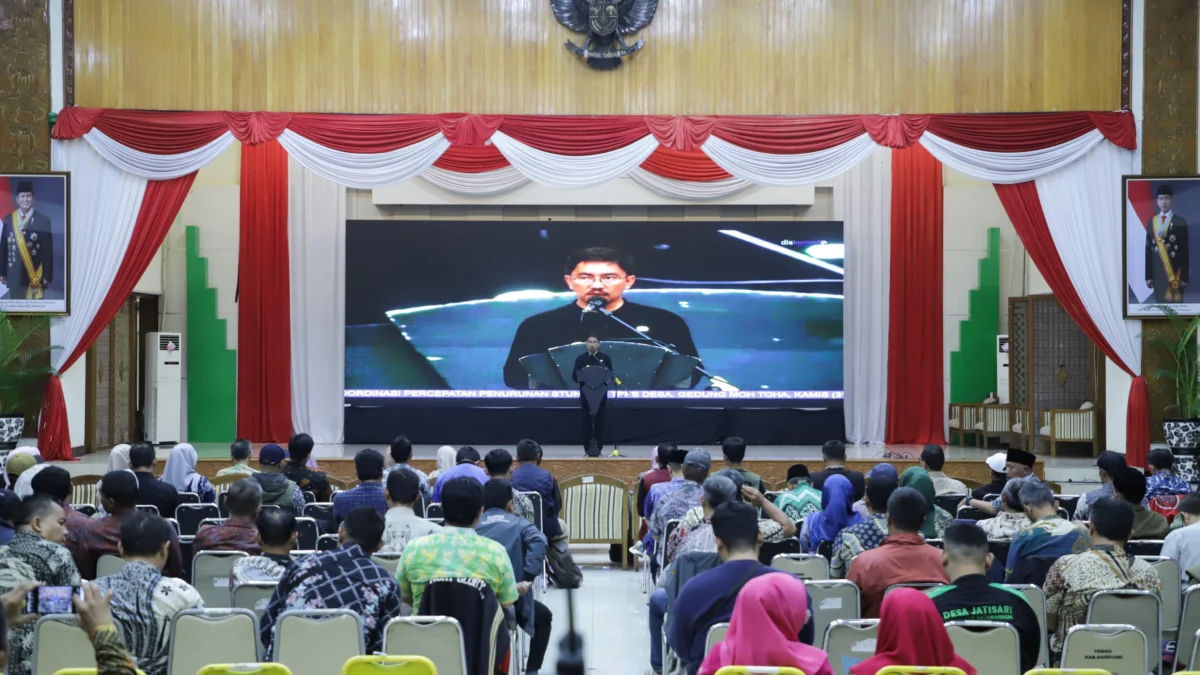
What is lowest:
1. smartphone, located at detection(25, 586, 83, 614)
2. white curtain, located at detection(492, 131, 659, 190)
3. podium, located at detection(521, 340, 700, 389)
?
smartphone, located at detection(25, 586, 83, 614)

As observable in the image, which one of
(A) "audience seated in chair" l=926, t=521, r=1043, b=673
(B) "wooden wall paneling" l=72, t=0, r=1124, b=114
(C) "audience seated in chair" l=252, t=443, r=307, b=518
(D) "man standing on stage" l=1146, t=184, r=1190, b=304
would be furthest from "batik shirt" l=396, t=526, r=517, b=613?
(D) "man standing on stage" l=1146, t=184, r=1190, b=304

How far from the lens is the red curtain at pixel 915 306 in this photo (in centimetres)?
1490

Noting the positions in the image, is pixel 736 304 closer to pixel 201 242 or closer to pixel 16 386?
pixel 201 242

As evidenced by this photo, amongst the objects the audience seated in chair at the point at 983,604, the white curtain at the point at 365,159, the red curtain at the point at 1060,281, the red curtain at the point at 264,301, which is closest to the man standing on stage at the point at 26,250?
the white curtain at the point at 365,159

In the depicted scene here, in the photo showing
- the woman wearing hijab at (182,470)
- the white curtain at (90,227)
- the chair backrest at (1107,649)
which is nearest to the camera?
the chair backrest at (1107,649)

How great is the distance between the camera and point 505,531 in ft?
16.6

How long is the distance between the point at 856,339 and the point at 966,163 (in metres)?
3.89

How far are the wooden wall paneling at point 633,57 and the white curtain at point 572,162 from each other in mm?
365

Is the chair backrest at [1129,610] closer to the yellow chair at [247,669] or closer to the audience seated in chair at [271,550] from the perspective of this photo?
the yellow chair at [247,669]

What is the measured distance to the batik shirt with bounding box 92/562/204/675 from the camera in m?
3.86

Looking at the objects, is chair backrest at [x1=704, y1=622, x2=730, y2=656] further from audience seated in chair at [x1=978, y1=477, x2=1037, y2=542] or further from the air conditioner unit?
the air conditioner unit

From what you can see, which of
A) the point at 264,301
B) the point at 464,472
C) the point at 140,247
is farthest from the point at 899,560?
the point at 264,301

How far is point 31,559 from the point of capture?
415 centimetres

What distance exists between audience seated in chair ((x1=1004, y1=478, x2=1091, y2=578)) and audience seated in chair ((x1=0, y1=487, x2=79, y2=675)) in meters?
3.61
